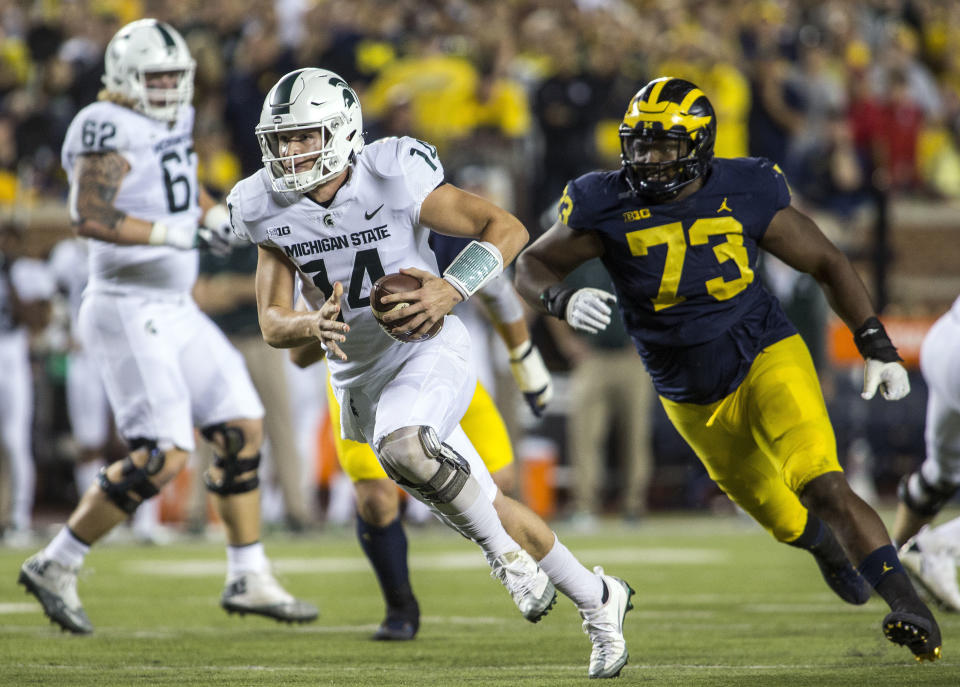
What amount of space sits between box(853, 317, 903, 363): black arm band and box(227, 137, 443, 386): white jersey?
1418mm

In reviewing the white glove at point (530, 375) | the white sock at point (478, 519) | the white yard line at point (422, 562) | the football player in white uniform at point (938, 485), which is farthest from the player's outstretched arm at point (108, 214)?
the football player in white uniform at point (938, 485)

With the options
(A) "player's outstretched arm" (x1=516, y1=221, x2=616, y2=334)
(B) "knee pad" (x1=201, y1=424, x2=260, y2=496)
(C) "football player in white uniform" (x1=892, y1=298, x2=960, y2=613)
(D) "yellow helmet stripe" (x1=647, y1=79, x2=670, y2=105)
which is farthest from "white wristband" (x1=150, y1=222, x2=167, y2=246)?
(C) "football player in white uniform" (x1=892, y1=298, x2=960, y2=613)

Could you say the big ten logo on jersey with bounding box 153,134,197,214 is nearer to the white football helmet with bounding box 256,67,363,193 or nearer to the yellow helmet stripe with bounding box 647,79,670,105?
the white football helmet with bounding box 256,67,363,193

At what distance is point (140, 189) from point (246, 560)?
63.4 inches

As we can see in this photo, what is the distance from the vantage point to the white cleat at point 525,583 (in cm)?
415

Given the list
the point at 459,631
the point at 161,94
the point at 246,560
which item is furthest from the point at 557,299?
the point at 161,94

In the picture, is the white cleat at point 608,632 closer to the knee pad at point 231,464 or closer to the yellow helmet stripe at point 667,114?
the yellow helmet stripe at point 667,114

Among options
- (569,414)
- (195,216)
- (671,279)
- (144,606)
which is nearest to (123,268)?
(195,216)

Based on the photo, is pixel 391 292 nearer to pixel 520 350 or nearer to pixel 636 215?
pixel 636 215

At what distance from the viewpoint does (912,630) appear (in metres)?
4.03

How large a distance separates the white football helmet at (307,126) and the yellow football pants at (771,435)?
1.49 meters

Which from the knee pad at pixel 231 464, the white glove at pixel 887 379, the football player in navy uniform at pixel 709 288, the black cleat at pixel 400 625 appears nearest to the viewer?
the white glove at pixel 887 379

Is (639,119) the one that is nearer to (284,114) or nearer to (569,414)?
(284,114)

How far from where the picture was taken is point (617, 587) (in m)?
4.42
